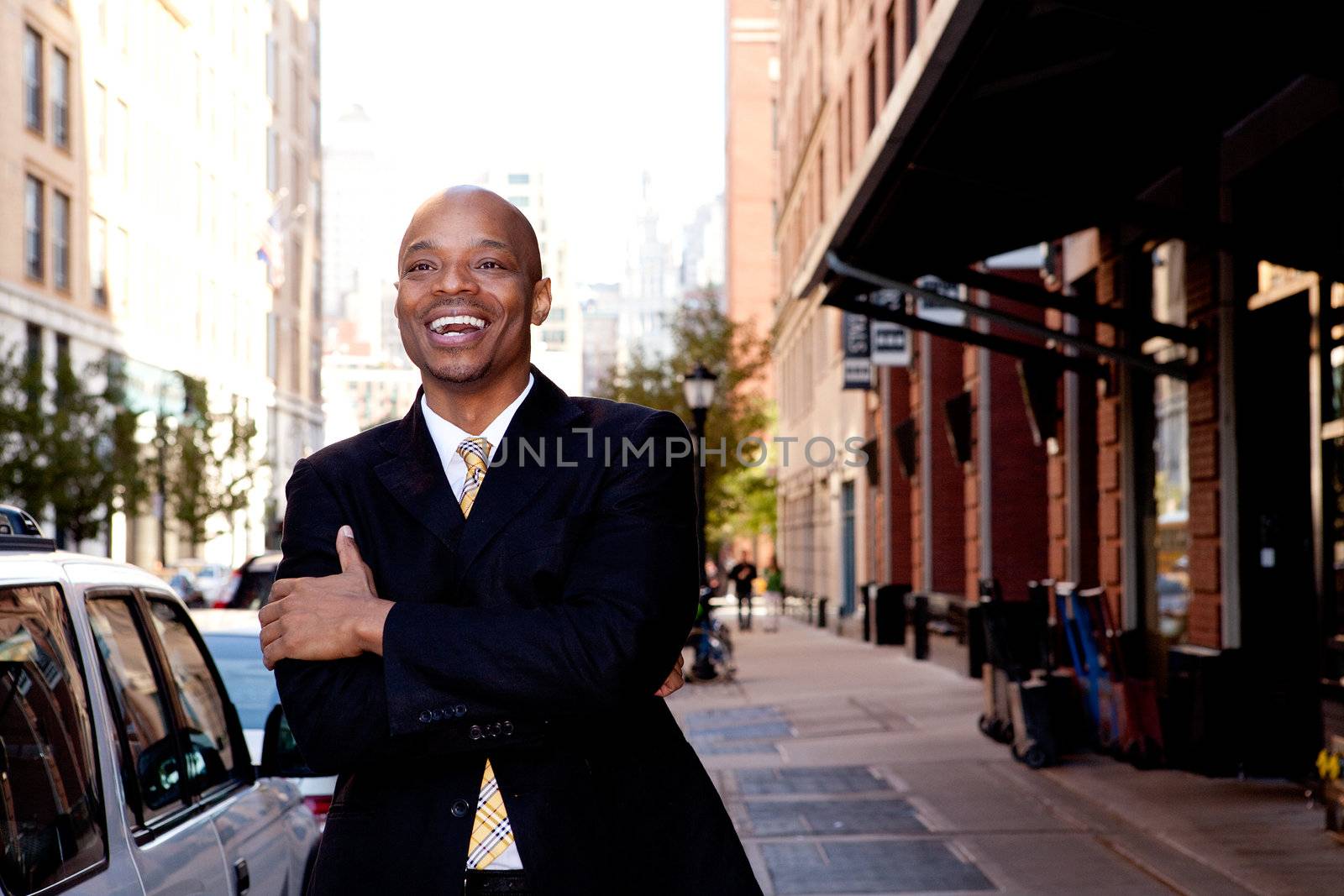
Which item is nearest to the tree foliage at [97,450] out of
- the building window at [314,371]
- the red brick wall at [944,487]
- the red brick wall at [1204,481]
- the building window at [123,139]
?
the building window at [123,139]

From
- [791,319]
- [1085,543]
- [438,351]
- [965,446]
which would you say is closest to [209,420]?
[791,319]

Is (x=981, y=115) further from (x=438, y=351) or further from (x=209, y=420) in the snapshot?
(x=209, y=420)

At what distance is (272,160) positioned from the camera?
6894 centimetres

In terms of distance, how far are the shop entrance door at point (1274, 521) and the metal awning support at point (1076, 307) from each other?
1.88 ft

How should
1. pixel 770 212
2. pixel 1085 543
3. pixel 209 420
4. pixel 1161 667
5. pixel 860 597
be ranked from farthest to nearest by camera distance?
pixel 770 212
pixel 209 420
pixel 860 597
pixel 1085 543
pixel 1161 667

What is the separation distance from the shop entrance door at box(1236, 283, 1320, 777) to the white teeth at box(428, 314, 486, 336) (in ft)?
32.9

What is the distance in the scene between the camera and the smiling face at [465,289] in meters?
2.72

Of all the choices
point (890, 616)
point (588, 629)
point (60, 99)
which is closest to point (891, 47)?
point (890, 616)

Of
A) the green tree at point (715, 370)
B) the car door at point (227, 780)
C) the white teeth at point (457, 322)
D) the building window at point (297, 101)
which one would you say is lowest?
the car door at point (227, 780)

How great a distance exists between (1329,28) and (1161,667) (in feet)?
24.2

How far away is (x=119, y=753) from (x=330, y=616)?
1431 millimetres

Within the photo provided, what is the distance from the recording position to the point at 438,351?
2717 millimetres

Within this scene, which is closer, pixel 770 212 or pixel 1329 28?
pixel 1329 28

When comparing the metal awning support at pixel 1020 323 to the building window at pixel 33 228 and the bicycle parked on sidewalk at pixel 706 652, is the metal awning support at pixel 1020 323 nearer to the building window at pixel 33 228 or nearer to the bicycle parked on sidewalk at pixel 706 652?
the bicycle parked on sidewalk at pixel 706 652
